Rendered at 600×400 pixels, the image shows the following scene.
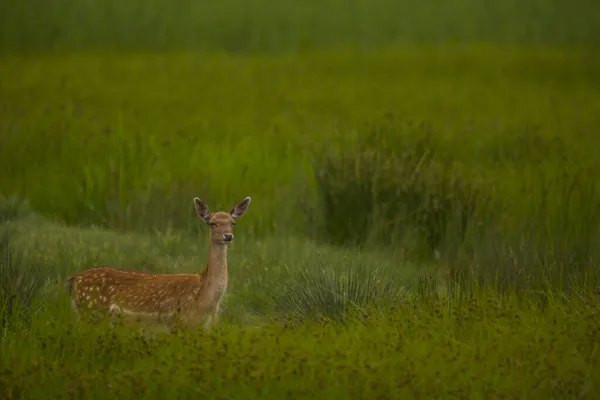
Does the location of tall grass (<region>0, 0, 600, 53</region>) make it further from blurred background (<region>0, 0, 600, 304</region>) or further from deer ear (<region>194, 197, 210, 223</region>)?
deer ear (<region>194, 197, 210, 223</region>)

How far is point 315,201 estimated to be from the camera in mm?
14406

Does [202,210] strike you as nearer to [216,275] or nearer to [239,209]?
[239,209]

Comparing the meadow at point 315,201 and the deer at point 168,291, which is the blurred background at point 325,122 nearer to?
the meadow at point 315,201

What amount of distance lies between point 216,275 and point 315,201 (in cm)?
503

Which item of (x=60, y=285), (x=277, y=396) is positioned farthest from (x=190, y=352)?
(x=60, y=285)

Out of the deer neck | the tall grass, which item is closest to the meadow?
the tall grass

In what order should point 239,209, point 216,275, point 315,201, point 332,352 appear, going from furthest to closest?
point 315,201 → point 239,209 → point 216,275 → point 332,352

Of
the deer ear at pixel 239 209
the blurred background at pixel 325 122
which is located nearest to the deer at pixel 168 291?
the deer ear at pixel 239 209

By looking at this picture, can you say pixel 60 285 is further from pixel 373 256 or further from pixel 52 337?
pixel 373 256

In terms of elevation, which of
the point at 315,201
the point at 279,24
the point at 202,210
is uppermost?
the point at 202,210

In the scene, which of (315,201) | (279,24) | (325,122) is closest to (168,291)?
(315,201)

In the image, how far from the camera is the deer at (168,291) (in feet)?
31.1

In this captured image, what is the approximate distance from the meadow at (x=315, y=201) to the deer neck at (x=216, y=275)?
247mm

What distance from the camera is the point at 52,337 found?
352 inches
